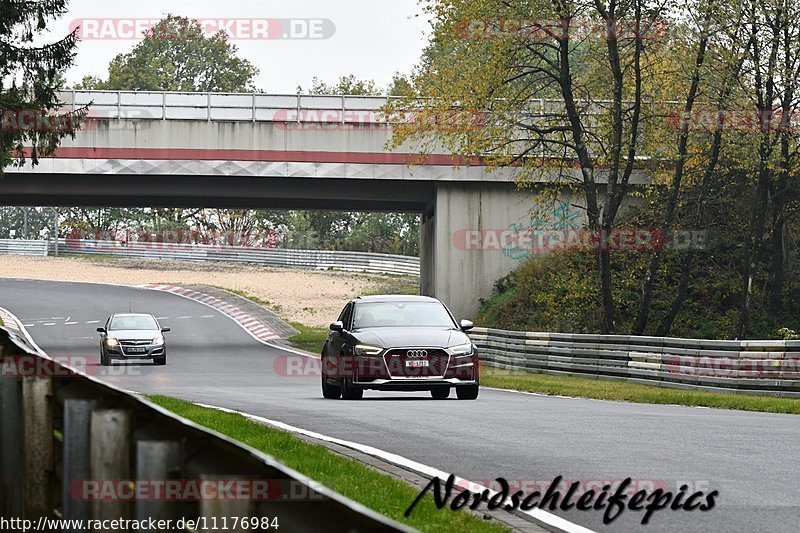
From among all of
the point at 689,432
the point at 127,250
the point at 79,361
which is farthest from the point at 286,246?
the point at 689,432

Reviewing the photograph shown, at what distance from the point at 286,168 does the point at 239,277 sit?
132ft

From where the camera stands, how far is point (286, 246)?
102 metres

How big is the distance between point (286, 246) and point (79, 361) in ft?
206

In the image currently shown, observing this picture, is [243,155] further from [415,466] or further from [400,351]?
[415,466]

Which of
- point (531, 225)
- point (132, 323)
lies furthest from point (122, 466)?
point (531, 225)

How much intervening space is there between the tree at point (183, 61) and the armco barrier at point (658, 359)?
82984mm

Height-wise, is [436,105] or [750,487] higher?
[436,105]

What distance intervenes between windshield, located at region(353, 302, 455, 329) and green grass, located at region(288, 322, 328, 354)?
24803 millimetres

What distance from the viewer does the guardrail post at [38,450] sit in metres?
5.34

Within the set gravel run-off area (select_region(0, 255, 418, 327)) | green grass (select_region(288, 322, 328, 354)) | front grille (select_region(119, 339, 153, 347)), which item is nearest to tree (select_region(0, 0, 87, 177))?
front grille (select_region(119, 339, 153, 347))

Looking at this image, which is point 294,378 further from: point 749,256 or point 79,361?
point 749,256
